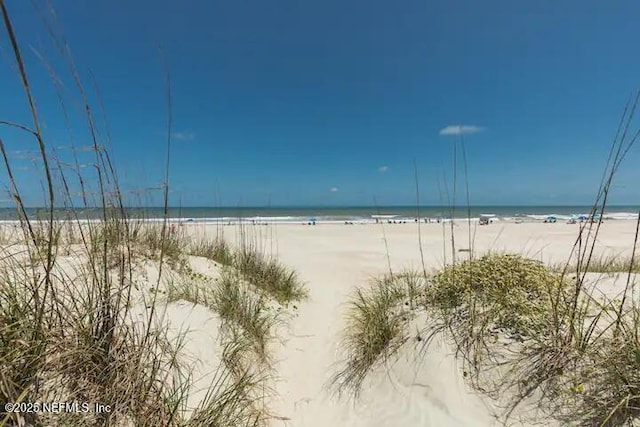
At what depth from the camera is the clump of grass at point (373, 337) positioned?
3307 millimetres

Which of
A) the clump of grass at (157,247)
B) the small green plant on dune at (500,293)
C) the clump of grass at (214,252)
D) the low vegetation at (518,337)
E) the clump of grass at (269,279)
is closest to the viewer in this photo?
the low vegetation at (518,337)

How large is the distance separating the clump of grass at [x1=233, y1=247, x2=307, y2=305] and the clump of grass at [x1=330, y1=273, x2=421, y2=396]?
155cm

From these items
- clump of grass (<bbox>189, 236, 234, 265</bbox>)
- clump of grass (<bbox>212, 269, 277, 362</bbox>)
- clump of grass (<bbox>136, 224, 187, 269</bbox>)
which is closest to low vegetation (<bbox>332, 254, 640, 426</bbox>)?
clump of grass (<bbox>212, 269, 277, 362</bbox>)

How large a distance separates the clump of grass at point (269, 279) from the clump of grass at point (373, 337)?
5.09 feet

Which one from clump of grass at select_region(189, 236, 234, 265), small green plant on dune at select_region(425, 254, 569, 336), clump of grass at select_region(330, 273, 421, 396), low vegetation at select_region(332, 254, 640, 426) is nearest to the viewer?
low vegetation at select_region(332, 254, 640, 426)

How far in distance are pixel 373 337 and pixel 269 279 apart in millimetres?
2698

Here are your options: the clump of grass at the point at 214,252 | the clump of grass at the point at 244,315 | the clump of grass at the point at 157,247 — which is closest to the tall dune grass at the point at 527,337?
the clump of grass at the point at 244,315

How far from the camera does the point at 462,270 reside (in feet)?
12.8

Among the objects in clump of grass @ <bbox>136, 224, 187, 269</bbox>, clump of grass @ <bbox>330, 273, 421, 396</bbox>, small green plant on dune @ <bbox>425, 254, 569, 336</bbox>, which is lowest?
clump of grass @ <bbox>330, 273, 421, 396</bbox>

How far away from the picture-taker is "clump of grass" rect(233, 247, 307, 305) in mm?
5395

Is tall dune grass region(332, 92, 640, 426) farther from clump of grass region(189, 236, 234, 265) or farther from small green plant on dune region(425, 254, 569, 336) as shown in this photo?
clump of grass region(189, 236, 234, 265)

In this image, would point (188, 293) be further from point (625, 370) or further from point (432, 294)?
point (625, 370)

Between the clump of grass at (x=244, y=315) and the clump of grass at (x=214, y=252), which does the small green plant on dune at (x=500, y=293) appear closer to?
the clump of grass at (x=244, y=315)

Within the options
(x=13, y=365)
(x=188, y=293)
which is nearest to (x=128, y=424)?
(x=13, y=365)
